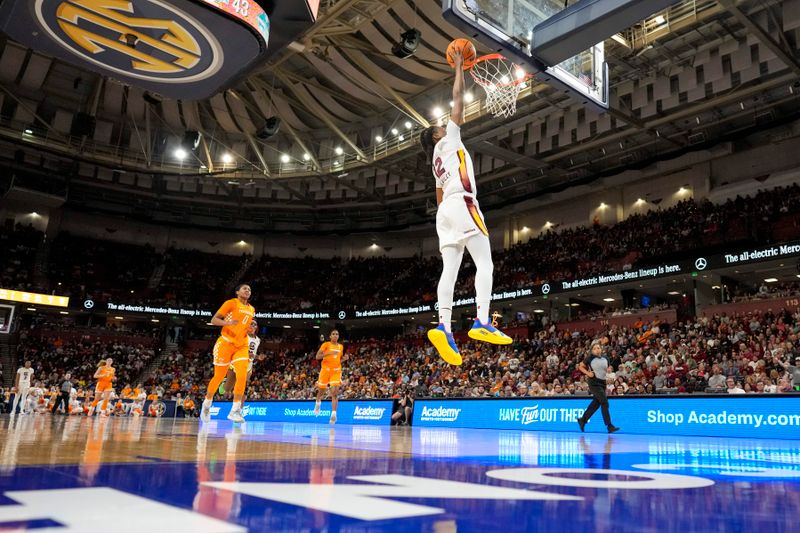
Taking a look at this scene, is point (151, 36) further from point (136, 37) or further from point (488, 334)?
point (488, 334)

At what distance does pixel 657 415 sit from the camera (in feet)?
34.7

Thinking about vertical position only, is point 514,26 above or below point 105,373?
above

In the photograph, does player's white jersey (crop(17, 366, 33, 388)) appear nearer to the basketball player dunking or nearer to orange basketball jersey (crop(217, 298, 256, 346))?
orange basketball jersey (crop(217, 298, 256, 346))

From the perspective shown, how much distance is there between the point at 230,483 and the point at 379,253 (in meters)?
39.0

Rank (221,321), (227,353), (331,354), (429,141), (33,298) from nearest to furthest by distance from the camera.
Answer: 1. (429,141)
2. (221,321)
3. (227,353)
4. (331,354)
5. (33,298)

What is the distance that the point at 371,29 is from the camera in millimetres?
22844

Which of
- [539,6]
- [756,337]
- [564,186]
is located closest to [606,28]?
[539,6]

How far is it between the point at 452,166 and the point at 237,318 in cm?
441

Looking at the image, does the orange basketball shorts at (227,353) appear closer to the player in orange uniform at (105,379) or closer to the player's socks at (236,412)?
the player's socks at (236,412)

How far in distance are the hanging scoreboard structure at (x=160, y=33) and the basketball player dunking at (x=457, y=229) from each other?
7.07 metres

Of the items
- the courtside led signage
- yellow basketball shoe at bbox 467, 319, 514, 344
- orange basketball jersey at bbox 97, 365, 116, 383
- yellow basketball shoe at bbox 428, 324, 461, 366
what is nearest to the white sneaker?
yellow basketball shoe at bbox 428, 324, 461, 366

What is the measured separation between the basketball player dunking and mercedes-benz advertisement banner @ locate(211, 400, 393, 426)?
429 inches

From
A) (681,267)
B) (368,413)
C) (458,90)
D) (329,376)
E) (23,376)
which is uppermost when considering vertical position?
(681,267)

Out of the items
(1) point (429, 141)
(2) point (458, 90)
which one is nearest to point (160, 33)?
(1) point (429, 141)
